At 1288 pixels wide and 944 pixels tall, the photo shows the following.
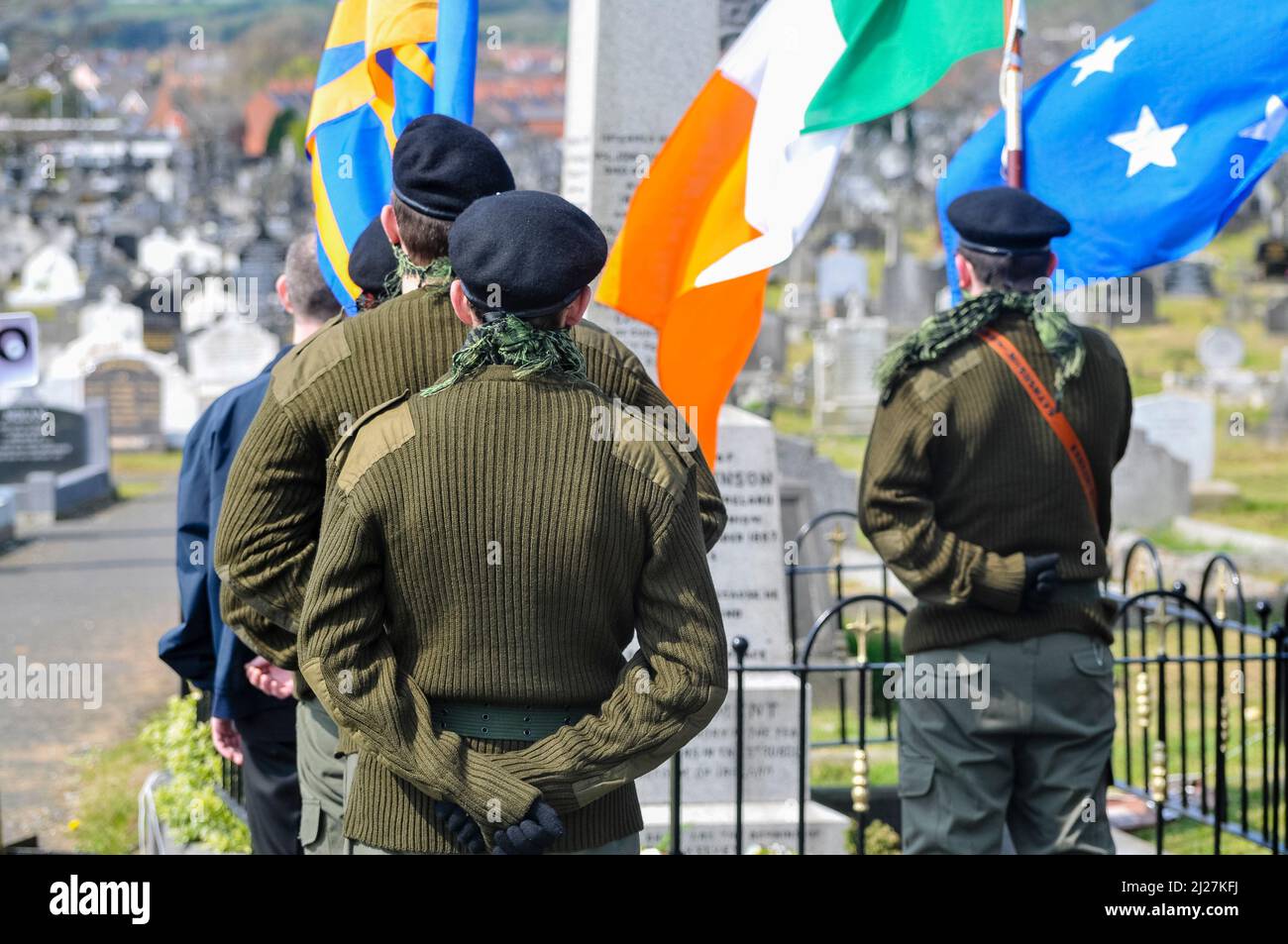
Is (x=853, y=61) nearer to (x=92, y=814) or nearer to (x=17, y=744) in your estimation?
(x=92, y=814)

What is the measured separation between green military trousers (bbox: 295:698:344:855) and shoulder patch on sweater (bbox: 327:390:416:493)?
0.80 metres

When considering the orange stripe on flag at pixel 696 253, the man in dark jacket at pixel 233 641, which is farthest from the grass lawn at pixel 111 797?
the orange stripe on flag at pixel 696 253

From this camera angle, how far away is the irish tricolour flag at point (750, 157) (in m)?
4.66

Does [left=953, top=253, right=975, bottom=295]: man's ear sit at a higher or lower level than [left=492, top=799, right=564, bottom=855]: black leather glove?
higher

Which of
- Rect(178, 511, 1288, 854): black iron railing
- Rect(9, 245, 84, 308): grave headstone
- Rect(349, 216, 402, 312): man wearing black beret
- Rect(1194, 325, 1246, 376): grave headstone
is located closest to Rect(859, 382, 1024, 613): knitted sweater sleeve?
Rect(178, 511, 1288, 854): black iron railing

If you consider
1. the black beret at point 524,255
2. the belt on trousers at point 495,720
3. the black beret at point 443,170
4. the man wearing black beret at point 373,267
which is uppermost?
the black beret at point 443,170

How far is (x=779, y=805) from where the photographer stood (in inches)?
237

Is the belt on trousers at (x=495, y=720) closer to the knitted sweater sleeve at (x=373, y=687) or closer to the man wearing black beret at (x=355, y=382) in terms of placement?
the knitted sweater sleeve at (x=373, y=687)

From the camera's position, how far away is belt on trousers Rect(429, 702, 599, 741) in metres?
2.73

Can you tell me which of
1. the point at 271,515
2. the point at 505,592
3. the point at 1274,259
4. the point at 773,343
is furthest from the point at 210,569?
the point at 1274,259

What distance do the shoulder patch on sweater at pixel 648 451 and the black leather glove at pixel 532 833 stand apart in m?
0.57

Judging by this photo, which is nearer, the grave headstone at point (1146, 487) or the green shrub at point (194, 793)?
the green shrub at point (194, 793)

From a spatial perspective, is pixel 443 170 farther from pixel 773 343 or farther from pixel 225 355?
pixel 773 343

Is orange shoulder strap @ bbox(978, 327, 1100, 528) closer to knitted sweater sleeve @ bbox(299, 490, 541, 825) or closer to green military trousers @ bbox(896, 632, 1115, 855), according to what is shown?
green military trousers @ bbox(896, 632, 1115, 855)
